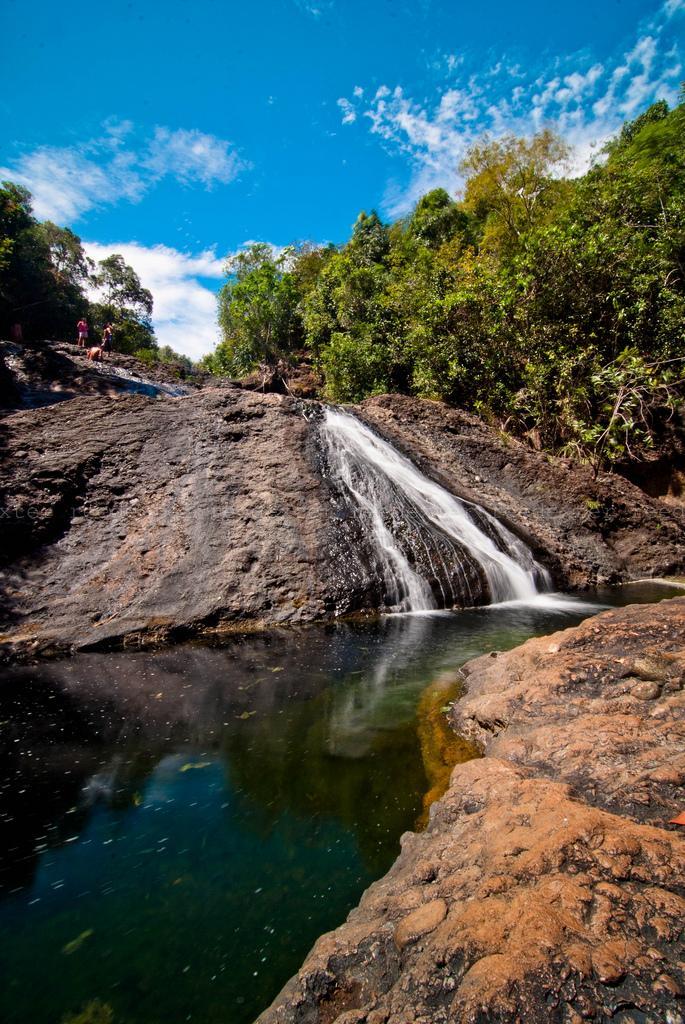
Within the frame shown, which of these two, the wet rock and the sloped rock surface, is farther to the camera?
the sloped rock surface

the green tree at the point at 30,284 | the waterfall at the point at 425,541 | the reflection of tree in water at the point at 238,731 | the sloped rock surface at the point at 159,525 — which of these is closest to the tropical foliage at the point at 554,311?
the waterfall at the point at 425,541

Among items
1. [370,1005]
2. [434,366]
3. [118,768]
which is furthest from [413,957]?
[434,366]

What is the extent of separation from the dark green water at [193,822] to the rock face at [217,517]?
1940mm

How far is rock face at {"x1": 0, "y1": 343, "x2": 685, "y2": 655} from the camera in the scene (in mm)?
8117

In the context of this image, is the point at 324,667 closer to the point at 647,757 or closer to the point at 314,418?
the point at 647,757

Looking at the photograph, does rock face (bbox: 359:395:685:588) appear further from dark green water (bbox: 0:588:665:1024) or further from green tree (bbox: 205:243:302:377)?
green tree (bbox: 205:243:302:377)

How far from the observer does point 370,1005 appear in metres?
1.63

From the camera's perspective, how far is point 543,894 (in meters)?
1.76

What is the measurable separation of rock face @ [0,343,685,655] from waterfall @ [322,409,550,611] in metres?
0.40

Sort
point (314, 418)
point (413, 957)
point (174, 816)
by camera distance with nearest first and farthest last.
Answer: point (413, 957), point (174, 816), point (314, 418)

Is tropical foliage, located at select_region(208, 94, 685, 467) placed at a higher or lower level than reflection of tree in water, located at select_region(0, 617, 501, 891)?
higher

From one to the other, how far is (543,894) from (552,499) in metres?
11.2

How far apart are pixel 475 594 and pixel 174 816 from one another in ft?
21.6

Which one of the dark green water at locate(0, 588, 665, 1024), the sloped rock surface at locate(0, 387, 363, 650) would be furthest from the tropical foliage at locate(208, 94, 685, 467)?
the dark green water at locate(0, 588, 665, 1024)
